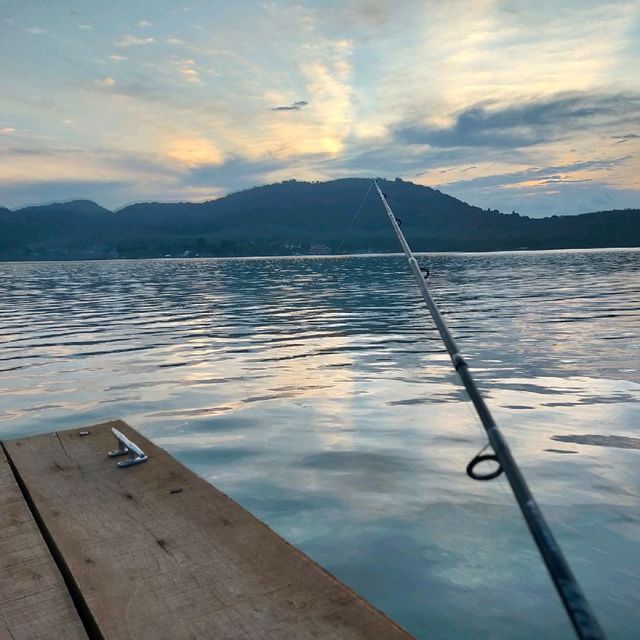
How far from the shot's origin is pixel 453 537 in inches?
223

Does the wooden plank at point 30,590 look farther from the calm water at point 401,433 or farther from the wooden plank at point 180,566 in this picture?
the calm water at point 401,433

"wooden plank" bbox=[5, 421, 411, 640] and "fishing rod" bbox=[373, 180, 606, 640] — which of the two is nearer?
"fishing rod" bbox=[373, 180, 606, 640]

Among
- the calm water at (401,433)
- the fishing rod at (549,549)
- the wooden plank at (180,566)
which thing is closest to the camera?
the fishing rod at (549,549)

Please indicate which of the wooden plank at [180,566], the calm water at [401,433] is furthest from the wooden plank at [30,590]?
the calm water at [401,433]

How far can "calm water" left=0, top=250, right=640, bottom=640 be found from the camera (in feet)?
16.2

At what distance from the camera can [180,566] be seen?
3.84 meters

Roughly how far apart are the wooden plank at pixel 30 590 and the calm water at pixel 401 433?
7.26ft

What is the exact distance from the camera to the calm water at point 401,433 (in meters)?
4.95

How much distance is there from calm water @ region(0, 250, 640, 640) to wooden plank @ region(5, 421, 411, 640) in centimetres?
122

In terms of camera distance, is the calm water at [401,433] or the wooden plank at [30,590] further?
the calm water at [401,433]

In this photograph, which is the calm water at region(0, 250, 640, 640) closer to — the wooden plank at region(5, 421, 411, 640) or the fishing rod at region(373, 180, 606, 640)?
the wooden plank at region(5, 421, 411, 640)

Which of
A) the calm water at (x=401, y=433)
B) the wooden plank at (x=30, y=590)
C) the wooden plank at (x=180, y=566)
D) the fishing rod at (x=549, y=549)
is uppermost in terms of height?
the fishing rod at (x=549, y=549)

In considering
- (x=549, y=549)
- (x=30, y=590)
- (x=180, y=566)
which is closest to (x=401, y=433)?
(x=180, y=566)

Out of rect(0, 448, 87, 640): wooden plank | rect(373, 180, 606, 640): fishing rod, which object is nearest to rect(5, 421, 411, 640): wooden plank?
rect(0, 448, 87, 640): wooden plank
